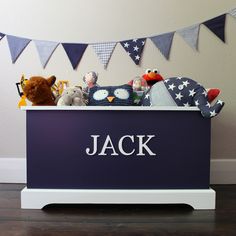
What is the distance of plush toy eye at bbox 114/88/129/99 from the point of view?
1.20m

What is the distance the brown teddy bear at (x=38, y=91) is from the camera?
1.16 meters

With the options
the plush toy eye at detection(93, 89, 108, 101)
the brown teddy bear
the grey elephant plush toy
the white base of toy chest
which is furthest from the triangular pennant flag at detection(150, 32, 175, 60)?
the white base of toy chest

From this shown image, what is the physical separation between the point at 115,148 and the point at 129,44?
27.0 inches

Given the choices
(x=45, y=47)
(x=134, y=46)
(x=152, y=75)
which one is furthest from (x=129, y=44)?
(x=45, y=47)

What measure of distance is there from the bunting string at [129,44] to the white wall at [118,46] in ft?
0.08

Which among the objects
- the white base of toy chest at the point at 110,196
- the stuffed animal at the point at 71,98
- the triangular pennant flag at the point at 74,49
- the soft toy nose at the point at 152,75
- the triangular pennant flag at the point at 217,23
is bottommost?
the white base of toy chest at the point at 110,196

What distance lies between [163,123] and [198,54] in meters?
0.63

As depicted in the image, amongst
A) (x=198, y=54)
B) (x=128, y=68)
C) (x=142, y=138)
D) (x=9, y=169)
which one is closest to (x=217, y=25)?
(x=198, y=54)

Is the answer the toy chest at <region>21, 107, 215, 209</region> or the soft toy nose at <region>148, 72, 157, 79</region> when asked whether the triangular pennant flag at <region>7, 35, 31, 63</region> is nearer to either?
the toy chest at <region>21, 107, 215, 209</region>

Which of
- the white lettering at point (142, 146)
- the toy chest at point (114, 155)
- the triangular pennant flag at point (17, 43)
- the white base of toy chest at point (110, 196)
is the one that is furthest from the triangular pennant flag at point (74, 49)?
the white base of toy chest at point (110, 196)

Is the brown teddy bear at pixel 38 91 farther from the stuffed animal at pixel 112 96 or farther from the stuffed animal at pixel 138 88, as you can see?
the stuffed animal at pixel 138 88

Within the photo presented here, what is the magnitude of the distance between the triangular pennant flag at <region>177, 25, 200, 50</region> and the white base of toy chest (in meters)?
0.85

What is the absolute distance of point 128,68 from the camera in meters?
1.59

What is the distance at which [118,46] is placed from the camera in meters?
1.58
